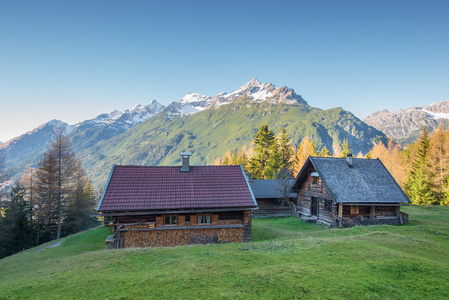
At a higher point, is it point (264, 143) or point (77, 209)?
point (264, 143)

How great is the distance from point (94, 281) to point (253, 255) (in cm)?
673

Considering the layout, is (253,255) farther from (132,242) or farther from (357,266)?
(132,242)

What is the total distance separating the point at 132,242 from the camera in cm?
1764

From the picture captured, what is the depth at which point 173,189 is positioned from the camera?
19.4 meters

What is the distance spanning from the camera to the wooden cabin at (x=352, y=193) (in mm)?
23719

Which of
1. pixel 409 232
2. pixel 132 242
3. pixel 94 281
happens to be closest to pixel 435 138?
pixel 409 232

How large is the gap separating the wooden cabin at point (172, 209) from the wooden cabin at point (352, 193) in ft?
34.2

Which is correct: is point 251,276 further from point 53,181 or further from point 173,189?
point 53,181

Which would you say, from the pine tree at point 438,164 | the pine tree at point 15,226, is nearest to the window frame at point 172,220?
the pine tree at point 15,226

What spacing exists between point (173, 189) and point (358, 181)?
1931 centimetres

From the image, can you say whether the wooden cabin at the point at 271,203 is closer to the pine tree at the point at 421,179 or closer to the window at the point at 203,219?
the window at the point at 203,219

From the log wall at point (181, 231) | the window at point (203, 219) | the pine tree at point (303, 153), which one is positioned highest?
the pine tree at point (303, 153)

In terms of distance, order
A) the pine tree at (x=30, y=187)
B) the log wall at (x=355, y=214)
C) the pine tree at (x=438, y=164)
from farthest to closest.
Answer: the pine tree at (x=438, y=164)
the pine tree at (x=30, y=187)
the log wall at (x=355, y=214)

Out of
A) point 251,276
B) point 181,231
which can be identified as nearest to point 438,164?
point 181,231
